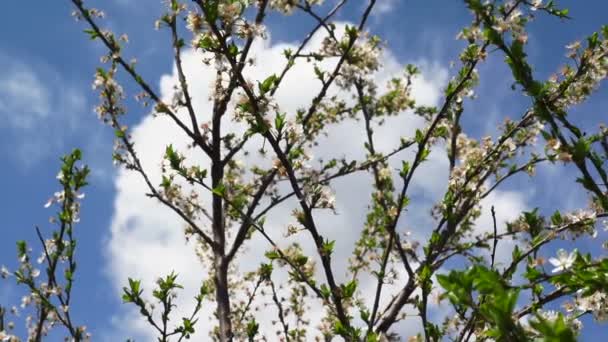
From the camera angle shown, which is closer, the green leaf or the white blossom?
the white blossom

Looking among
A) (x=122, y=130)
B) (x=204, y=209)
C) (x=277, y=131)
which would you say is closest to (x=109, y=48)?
(x=122, y=130)

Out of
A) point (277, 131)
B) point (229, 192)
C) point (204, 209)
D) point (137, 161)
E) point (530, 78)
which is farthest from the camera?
point (229, 192)

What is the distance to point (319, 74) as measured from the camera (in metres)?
6.41

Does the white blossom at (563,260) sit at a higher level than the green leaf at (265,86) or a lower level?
lower

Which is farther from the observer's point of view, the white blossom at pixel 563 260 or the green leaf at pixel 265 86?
the green leaf at pixel 265 86

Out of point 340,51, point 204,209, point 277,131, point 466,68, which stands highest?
point 340,51

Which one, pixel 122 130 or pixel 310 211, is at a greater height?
A: pixel 122 130

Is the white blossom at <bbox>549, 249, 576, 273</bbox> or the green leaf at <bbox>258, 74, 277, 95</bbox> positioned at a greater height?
the green leaf at <bbox>258, 74, 277, 95</bbox>

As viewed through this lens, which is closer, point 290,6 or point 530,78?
point 530,78

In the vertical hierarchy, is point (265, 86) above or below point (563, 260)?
above

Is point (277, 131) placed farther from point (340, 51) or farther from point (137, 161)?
point (137, 161)

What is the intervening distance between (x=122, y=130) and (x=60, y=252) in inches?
60.1

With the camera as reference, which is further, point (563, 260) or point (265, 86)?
point (265, 86)

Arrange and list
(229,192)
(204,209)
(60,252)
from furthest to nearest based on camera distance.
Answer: (229,192) → (204,209) → (60,252)
